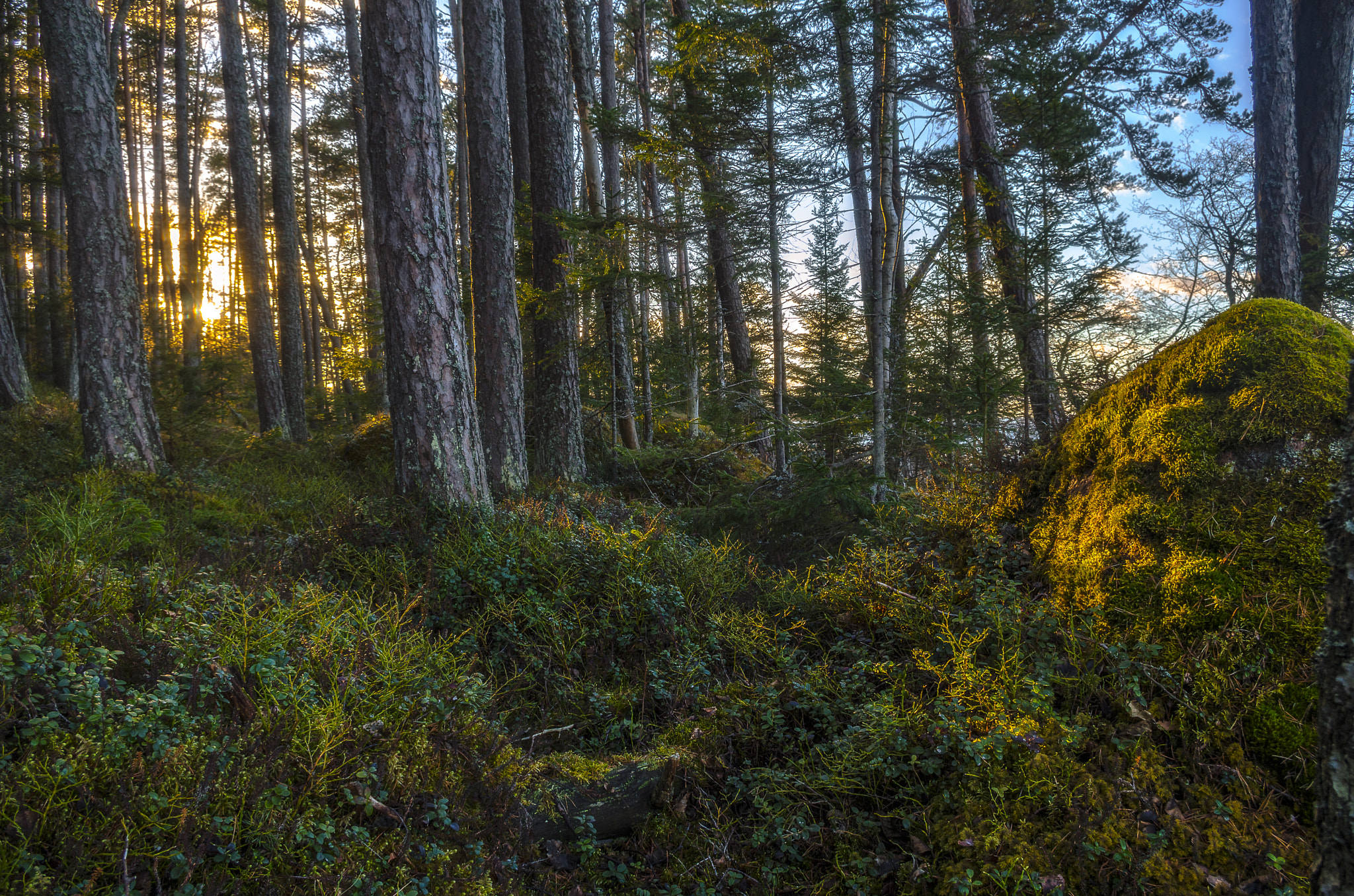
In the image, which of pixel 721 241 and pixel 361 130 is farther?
pixel 361 130

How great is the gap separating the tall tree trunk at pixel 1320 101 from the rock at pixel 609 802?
1104cm

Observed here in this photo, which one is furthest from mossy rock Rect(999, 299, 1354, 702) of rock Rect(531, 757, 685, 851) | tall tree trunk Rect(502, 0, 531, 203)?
tall tree trunk Rect(502, 0, 531, 203)

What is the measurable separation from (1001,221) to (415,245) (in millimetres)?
6760

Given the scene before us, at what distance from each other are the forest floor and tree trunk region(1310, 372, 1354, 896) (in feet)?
2.93

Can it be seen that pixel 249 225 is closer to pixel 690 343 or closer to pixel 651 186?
pixel 651 186

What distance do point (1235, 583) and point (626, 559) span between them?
357 centimetres

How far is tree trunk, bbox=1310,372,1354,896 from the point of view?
1.44 metres

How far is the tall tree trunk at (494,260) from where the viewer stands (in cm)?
775

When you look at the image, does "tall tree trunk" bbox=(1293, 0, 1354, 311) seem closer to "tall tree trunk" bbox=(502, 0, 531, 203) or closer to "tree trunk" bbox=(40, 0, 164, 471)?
"tall tree trunk" bbox=(502, 0, 531, 203)

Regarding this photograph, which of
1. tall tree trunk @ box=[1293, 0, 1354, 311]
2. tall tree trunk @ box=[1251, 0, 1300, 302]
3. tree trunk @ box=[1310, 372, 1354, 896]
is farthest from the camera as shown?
tall tree trunk @ box=[1293, 0, 1354, 311]

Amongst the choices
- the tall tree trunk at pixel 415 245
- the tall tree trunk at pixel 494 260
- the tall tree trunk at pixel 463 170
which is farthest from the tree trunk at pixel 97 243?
the tall tree trunk at pixel 415 245

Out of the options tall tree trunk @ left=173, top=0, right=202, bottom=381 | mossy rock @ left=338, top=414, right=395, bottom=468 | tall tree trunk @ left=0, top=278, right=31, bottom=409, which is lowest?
mossy rock @ left=338, top=414, right=395, bottom=468

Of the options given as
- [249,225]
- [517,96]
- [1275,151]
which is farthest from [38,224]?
[1275,151]

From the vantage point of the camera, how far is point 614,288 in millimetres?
9336
